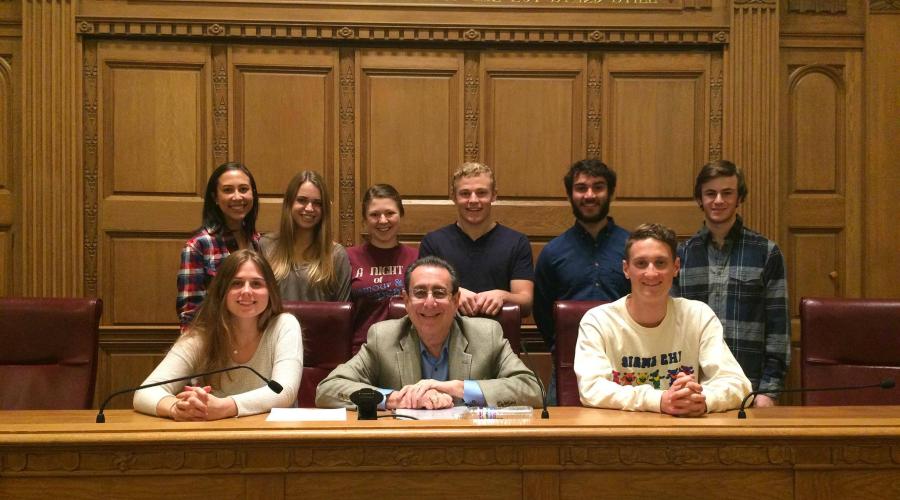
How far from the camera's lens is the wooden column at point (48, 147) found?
422 centimetres

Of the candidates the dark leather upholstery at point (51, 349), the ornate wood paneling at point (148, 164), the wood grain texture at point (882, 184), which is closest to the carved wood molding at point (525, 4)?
the ornate wood paneling at point (148, 164)

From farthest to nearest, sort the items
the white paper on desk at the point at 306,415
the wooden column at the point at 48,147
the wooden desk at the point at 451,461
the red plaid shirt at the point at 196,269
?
the wooden column at the point at 48,147, the red plaid shirt at the point at 196,269, the white paper on desk at the point at 306,415, the wooden desk at the point at 451,461

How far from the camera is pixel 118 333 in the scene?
428 centimetres

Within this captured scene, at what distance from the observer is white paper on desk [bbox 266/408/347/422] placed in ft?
7.11

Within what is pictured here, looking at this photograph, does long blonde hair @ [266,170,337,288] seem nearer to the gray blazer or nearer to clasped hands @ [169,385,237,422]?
the gray blazer

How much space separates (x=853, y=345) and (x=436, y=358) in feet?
4.51

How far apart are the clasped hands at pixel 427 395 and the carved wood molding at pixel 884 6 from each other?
325 cm

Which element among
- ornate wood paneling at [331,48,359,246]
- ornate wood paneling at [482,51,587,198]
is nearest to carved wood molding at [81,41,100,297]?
ornate wood paneling at [331,48,359,246]

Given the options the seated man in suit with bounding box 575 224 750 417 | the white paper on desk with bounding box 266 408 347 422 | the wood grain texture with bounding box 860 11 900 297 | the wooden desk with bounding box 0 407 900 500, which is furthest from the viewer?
the wood grain texture with bounding box 860 11 900 297

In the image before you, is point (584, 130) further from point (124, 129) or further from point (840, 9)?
point (124, 129)

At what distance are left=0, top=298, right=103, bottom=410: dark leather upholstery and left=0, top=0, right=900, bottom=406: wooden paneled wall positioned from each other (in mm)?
1379

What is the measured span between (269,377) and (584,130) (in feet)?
7.84

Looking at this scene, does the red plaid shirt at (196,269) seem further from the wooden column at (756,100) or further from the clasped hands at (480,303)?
the wooden column at (756,100)

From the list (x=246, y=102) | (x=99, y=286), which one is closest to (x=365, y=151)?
(x=246, y=102)
